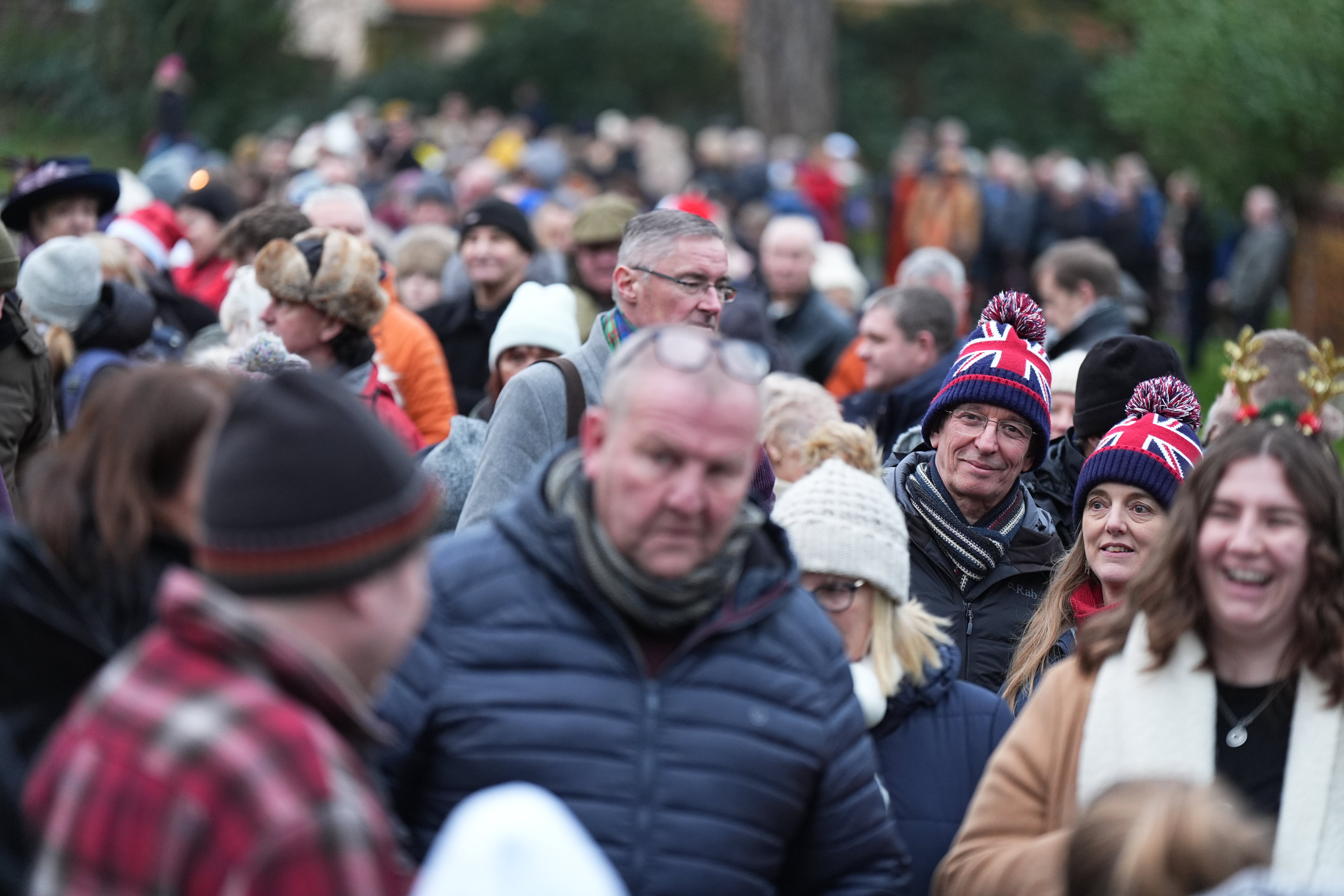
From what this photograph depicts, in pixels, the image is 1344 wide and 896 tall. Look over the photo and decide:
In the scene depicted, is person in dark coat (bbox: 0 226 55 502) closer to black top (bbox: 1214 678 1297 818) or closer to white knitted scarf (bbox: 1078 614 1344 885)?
white knitted scarf (bbox: 1078 614 1344 885)

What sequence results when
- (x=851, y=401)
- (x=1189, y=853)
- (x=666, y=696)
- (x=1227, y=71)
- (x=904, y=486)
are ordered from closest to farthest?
(x=1189, y=853) → (x=666, y=696) → (x=904, y=486) → (x=851, y=401) → (x=1227, y=71)

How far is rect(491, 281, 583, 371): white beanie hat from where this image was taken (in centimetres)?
566

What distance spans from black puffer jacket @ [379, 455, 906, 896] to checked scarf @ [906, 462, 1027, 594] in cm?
186

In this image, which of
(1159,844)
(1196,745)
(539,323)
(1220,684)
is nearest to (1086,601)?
(1220,684)

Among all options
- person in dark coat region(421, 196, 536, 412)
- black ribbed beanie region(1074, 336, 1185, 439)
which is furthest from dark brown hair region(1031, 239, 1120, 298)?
person in dark coat region(421, 196, 536, 412)

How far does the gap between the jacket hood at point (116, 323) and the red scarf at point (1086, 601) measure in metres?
3.74

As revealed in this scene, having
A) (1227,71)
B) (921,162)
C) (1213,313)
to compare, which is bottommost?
(1213,313)

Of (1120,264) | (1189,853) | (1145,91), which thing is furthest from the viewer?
(1120,264)

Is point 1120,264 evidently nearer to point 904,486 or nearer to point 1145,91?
point 1145,91

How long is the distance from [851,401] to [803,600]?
4547 millimetres

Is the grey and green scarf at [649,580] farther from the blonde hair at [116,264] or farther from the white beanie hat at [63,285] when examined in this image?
the blonde hair at [116,264]

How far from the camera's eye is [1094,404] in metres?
5.55

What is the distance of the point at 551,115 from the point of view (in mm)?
31156

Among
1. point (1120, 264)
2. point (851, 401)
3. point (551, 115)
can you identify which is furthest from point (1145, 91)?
point (551, 115)
